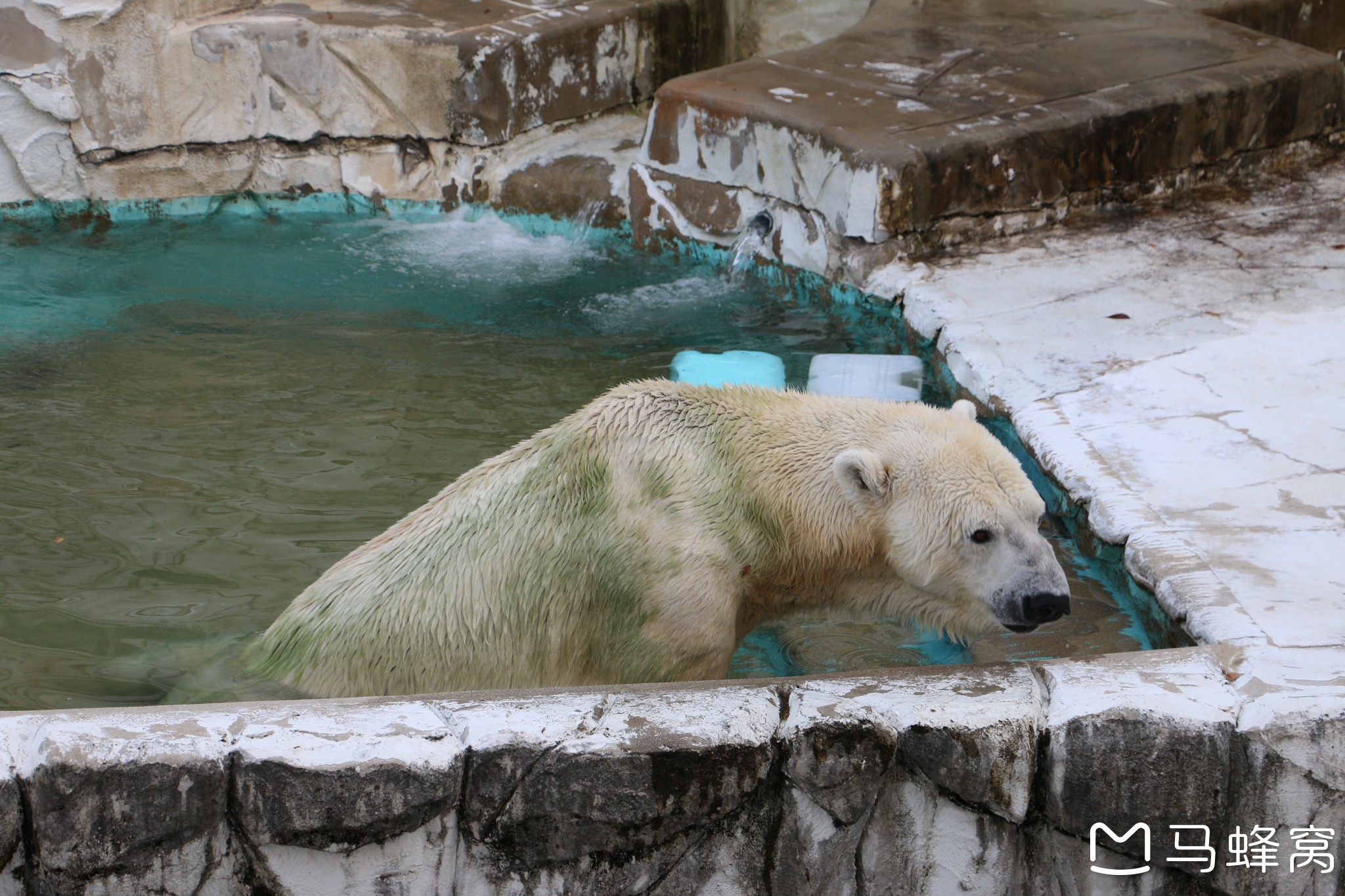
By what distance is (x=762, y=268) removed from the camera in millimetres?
5598

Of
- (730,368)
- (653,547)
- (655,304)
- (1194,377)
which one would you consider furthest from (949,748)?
(655,304)

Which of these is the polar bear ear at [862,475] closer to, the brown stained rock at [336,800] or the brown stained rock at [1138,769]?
the brown stained rock at [1138,769]

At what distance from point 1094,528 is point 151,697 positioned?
2.28 metres

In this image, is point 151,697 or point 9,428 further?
point 9,428

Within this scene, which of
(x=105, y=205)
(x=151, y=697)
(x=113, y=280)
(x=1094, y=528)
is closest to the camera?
(x=151, y=697)

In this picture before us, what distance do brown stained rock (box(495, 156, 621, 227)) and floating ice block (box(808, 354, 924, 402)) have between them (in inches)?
75.3

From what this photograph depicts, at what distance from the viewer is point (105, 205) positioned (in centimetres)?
645

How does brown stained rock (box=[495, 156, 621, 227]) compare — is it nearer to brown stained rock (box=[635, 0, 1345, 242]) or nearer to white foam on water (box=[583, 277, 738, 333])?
brown stained rock (box=[635, 0, 1345, 242])

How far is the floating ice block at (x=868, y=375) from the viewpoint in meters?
4.48

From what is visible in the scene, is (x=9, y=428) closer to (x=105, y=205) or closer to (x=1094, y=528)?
(x=105, y=205)

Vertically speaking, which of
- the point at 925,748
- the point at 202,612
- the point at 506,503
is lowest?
the point at 202,612

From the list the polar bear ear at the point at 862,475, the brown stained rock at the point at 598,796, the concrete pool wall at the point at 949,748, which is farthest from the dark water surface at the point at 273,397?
the brown stained rock at the point at 598,796

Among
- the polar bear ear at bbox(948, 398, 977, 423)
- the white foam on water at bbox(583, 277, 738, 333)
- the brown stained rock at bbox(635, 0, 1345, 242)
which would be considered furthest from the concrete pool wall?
the white foam on water at bbox(583, 277, 738, 333)

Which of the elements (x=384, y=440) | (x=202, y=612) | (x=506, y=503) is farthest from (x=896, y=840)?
(x=384, y=440)
